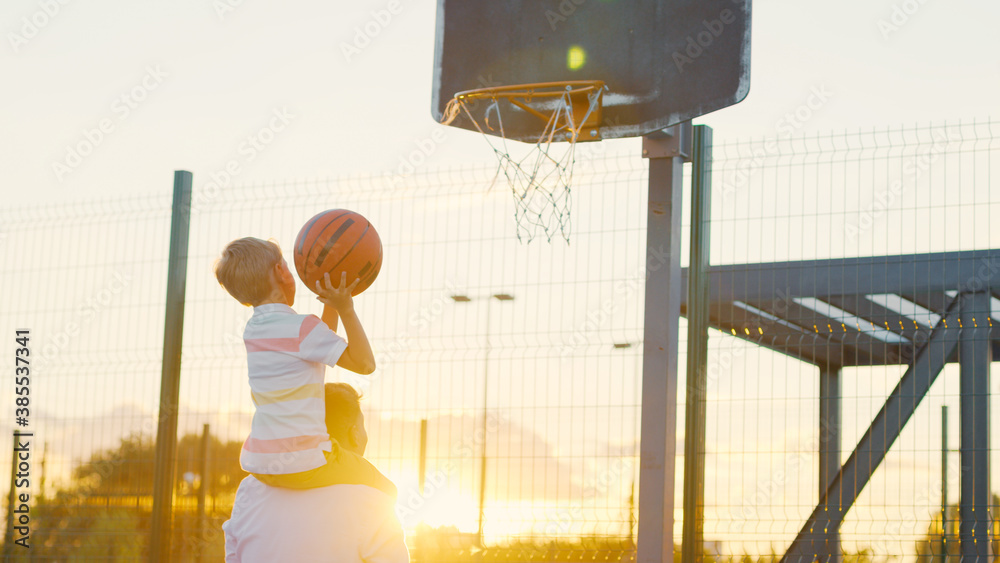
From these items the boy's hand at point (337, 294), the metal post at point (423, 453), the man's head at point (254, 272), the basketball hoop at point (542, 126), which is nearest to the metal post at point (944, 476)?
the basketball hoop at point (542, 126)

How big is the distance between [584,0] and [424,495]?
3124 millimetres

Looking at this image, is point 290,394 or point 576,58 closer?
point 290,394

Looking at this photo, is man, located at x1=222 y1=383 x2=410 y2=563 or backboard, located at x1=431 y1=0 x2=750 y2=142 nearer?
man, located at x1=222 y1=383 x2=410 y2=563

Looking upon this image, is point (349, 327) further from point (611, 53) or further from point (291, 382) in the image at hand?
point (611, 53)

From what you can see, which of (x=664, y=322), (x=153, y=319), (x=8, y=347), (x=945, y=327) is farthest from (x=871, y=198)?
(x=8, y=347)

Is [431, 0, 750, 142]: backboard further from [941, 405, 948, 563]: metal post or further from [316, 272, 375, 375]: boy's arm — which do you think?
[941, 405, 948, 563]: metal post

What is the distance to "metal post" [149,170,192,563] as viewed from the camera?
23.9 ft

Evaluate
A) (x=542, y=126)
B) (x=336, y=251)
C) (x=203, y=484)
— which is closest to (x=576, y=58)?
(x=542, y=126)

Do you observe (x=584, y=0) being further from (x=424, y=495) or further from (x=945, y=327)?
(x=424, y=495)

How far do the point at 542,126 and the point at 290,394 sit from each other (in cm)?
222

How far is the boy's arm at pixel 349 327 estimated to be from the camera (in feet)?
12.5

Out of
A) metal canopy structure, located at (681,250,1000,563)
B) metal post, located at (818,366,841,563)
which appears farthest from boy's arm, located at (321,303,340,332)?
metal post, located at (818,366,841,563)

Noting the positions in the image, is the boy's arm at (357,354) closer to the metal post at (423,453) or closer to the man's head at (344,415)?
the man's head at (344,415)

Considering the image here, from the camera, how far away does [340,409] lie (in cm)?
423
